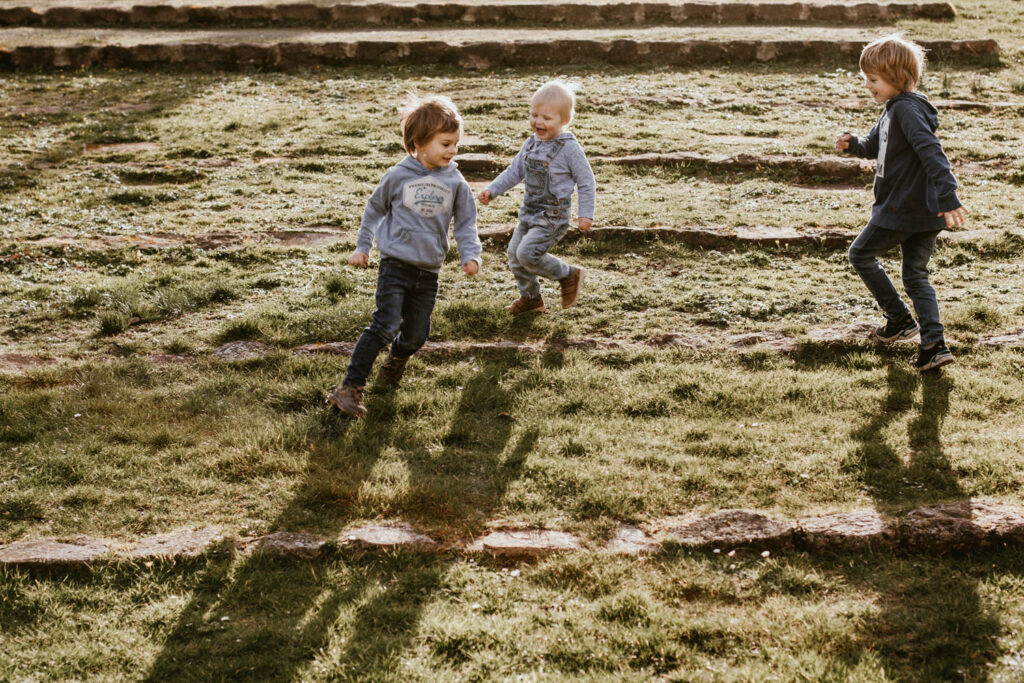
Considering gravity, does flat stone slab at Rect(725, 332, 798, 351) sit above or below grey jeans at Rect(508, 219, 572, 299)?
below

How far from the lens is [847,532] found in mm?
3518

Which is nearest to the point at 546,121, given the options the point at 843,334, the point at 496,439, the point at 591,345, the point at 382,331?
the point at 591,345

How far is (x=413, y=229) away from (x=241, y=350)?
156cm

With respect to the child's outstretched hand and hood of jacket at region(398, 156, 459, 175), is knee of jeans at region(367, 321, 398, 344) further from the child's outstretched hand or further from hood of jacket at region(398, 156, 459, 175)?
the child's outstretched hand

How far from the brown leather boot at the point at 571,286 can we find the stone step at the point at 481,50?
7.54m

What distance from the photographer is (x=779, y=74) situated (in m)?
11.6

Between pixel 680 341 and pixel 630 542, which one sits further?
pixel 680 341

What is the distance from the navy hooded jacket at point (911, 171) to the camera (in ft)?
14.9

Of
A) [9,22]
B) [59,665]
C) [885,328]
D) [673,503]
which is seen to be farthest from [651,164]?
[9,22]

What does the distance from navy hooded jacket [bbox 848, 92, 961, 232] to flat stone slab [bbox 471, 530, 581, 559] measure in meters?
2.69

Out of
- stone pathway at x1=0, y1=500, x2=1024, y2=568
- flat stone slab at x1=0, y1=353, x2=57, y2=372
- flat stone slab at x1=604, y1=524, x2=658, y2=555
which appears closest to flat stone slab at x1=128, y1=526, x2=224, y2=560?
stone pathway at x1=0, y1=500, x2=1024, y2=568

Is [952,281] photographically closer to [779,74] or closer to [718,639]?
[718,639]

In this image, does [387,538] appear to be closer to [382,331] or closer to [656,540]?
[656,540]

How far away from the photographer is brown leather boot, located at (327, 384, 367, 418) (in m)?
4.55
